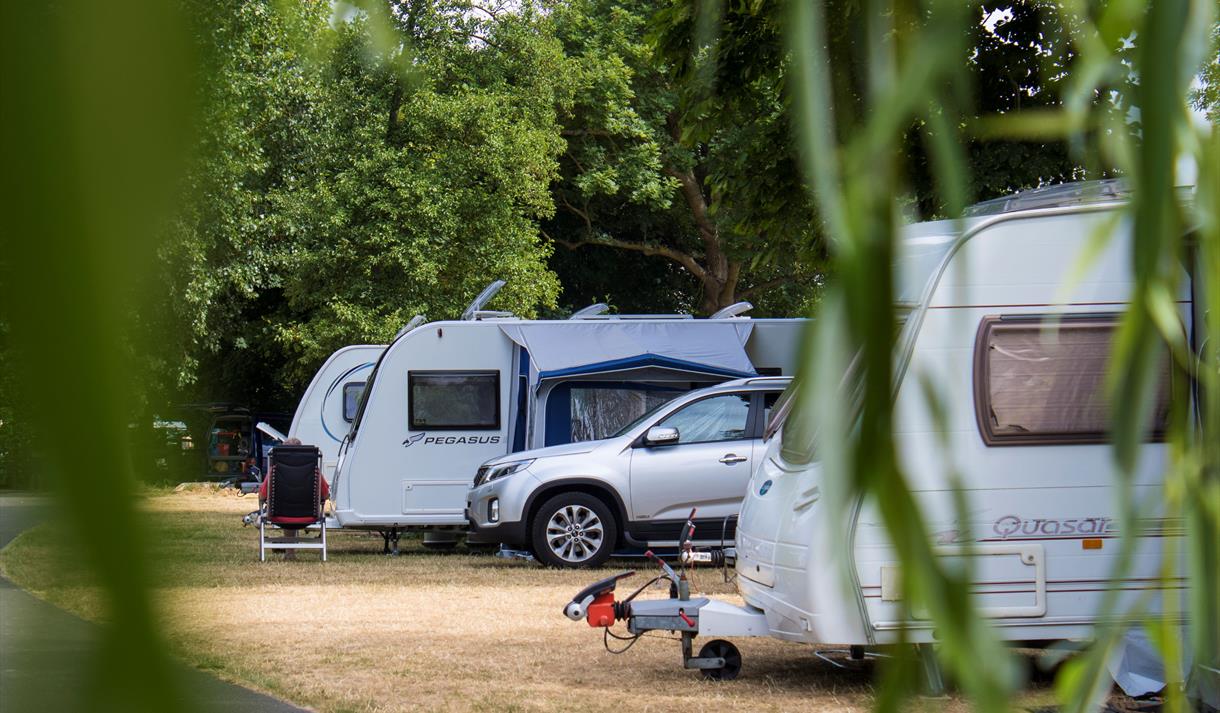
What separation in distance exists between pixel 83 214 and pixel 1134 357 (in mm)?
259

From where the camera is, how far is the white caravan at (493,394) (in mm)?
14383

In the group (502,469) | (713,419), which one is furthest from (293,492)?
(713,419)

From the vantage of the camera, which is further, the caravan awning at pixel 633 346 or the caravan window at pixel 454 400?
the caravan window at pixel 454 400

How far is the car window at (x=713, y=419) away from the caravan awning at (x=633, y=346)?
1.70 metres

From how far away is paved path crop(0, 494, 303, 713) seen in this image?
0.72 ft

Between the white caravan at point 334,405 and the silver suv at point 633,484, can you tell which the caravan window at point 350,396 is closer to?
the white caravan at point 334,405

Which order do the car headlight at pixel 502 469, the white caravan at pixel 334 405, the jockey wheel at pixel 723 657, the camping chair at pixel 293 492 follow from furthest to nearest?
the white caravan at pixel 334 405
the camping chair at pixel 293 492
the car headlight at pixel 502 469
the jockey wheel at pixel 723 657

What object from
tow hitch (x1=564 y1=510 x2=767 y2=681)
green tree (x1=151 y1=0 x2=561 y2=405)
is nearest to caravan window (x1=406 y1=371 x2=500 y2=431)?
tow hitch (x1=564 y1=510 x2=767 y2=681)

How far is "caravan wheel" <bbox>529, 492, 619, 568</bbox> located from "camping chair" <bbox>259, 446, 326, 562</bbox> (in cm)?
227

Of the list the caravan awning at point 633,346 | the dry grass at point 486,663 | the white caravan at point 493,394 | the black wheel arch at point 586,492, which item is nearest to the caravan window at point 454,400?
the white caravan at point 493,394

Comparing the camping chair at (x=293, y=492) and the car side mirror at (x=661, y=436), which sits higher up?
the car side mirror at (x=661, y=436)

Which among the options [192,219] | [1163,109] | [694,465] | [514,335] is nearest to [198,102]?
[192,219]

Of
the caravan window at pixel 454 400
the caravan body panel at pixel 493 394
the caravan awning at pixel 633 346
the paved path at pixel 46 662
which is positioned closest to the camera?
the paved path at pixel 46 662

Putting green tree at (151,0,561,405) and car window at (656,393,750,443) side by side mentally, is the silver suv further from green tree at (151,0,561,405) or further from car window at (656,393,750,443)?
green tree at (151,0,561,405)
